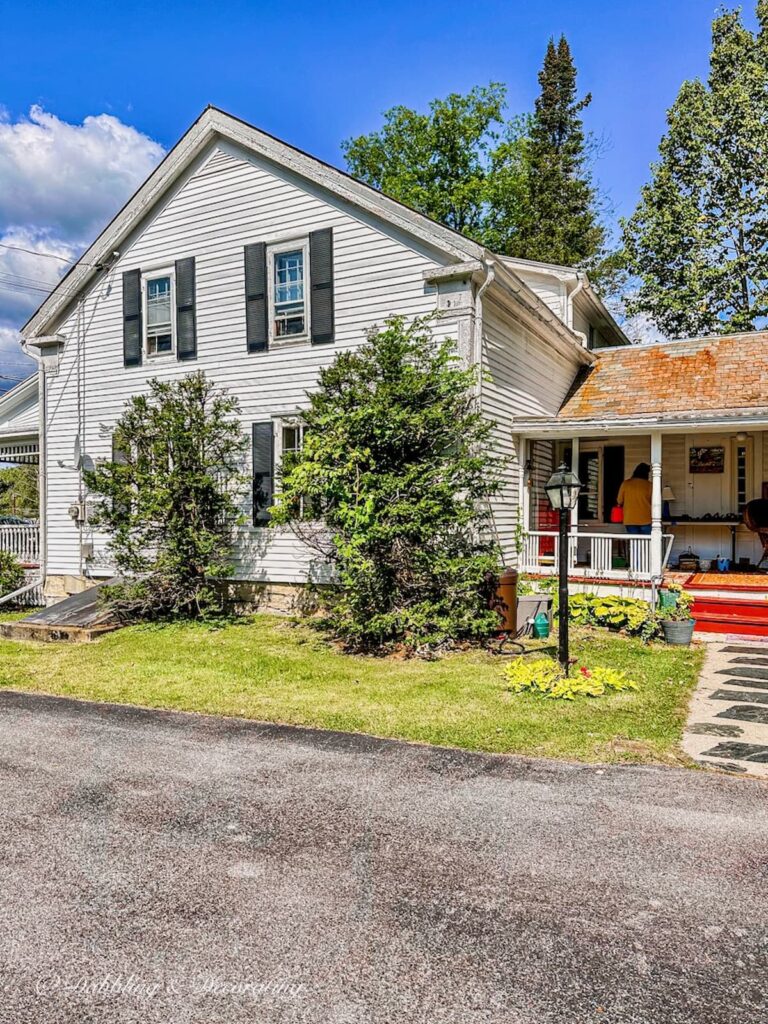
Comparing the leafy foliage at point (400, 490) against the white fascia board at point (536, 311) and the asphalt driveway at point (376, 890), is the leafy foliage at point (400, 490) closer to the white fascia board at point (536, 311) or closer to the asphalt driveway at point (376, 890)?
the white fascia board at point (536, 311)

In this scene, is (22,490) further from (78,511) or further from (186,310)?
(186,310)

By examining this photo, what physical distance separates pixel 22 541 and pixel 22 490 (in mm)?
31974

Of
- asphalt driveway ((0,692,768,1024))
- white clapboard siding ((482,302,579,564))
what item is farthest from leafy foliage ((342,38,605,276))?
asphalt driveway ((0,692,768,1024))

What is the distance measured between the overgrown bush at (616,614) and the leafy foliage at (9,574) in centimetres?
1088

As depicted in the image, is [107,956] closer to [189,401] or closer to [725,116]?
[189,401]

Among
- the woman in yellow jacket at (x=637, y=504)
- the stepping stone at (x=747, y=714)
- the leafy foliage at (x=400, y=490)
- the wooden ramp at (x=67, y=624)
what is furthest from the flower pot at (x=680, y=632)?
the wooden ramp at (x=67, y=624)

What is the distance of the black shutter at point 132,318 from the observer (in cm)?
1279

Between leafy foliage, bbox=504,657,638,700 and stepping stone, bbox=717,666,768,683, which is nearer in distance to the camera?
leafy foliage, bbox=504,657,638,700

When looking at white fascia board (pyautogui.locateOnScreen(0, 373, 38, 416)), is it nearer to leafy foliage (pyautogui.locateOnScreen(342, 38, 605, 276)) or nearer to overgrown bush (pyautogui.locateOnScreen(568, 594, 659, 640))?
overgrown bush (pyautogui.locateOnScreen(568, 594, 659, 640))

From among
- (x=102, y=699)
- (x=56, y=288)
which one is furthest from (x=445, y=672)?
(x=56, y=288)

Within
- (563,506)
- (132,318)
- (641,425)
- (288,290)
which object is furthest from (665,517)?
(132,318)

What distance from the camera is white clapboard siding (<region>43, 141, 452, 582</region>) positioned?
10750mm

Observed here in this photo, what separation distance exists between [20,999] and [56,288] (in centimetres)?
1347

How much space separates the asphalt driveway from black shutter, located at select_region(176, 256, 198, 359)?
8.59m
